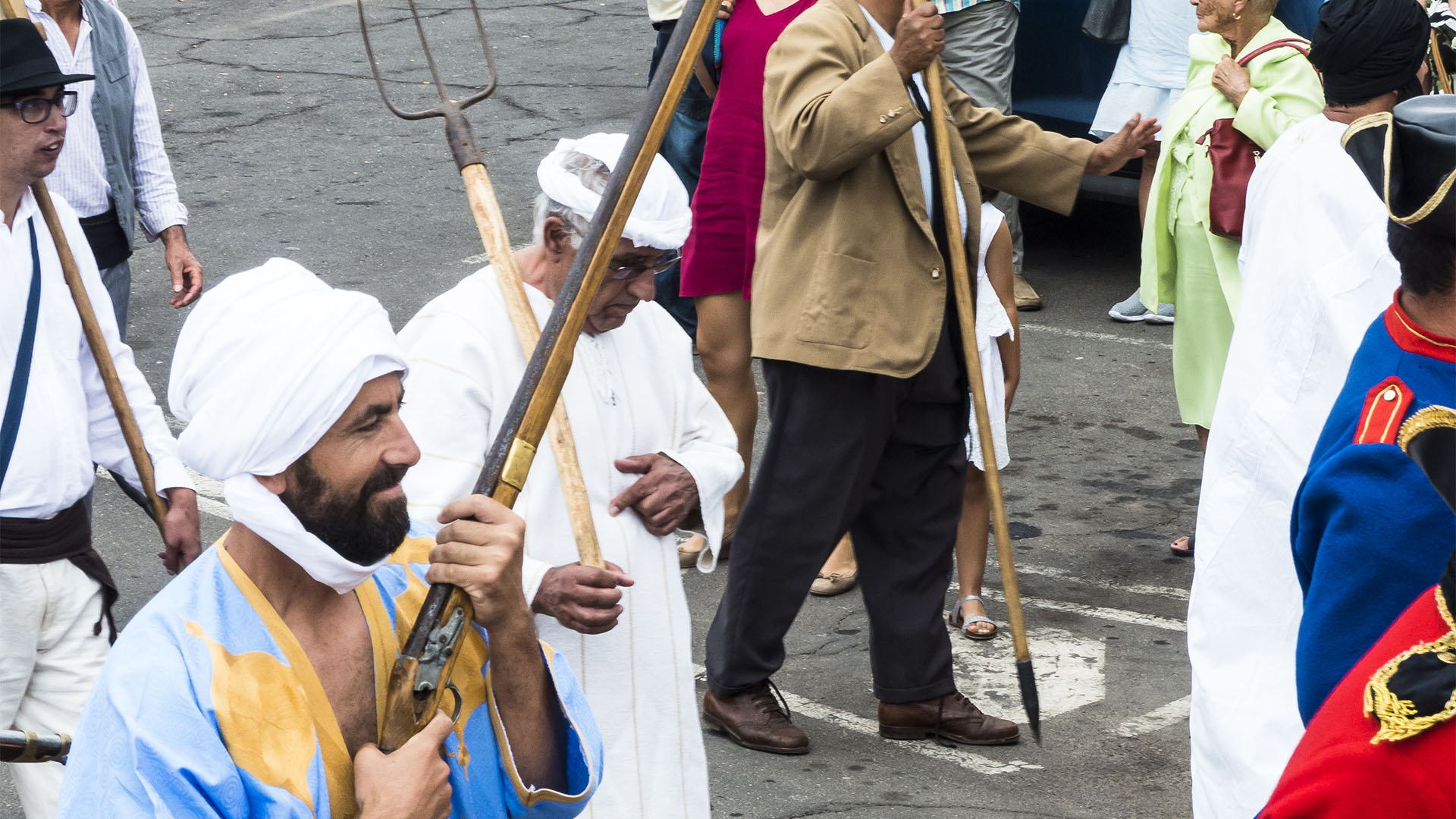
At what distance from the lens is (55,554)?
144 inches

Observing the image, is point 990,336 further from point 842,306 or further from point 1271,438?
point 1271,438

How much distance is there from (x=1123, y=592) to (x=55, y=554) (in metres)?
3.49

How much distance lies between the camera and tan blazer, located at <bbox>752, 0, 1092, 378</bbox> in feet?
14.3

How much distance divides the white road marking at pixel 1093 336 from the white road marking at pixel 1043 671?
122 inches

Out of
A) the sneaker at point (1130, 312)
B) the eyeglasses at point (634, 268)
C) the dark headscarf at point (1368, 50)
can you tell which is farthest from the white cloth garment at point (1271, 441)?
the sneaker at point (1130, 312)

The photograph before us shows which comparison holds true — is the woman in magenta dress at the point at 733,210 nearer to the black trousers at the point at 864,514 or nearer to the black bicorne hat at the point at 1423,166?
the black trousers at the point at 864,514

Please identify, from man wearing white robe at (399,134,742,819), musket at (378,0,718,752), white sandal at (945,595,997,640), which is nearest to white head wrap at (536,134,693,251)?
man wearing white robe at (399,134,742,819)

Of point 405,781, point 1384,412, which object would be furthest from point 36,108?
point 1384,412

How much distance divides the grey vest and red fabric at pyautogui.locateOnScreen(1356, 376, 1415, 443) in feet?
12.6

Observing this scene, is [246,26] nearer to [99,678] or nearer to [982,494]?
[982,494]

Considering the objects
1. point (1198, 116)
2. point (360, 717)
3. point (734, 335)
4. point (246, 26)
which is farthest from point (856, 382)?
point (246, 26)

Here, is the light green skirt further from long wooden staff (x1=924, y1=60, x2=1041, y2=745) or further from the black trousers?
long wooden staff (x1=924, y1=60, x2=1041, y2=745)

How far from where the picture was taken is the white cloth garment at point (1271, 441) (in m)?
3.52

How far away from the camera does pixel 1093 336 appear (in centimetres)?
835
